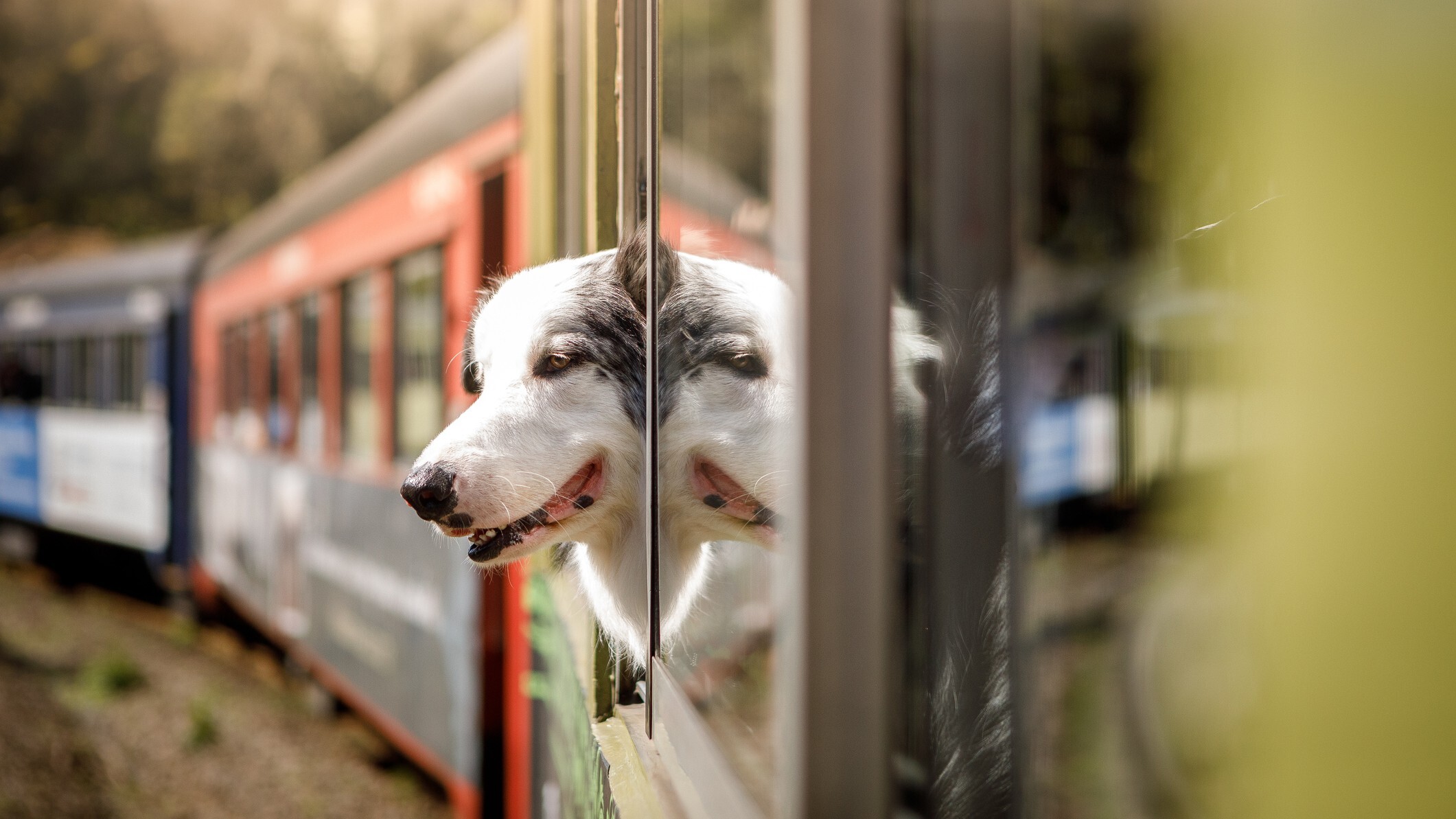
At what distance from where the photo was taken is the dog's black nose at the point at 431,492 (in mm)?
1139

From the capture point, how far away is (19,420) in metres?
11.6

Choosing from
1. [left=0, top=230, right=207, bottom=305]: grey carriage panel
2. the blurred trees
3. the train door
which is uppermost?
the blurred trees

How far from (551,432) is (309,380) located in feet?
15.7

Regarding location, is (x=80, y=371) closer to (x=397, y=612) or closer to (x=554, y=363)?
(x=397, y=612)

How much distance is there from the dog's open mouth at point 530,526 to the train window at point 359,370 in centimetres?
344

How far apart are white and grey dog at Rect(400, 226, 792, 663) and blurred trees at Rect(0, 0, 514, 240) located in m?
25.8

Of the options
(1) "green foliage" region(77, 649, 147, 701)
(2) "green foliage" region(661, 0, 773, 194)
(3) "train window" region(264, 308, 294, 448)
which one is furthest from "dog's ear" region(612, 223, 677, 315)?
(1) "green foliage" region(77, 649, 147, 701)

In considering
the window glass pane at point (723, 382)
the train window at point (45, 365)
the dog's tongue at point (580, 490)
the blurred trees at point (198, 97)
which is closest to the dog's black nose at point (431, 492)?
the dog's tongue at point (580, 490)

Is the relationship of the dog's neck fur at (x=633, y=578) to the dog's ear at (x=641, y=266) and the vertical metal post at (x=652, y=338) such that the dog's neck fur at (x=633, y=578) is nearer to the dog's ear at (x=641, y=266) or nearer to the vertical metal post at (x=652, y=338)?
the vertical metal post at (x=652, y=338)

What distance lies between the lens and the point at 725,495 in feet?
3.30

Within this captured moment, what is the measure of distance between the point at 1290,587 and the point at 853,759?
26 cm

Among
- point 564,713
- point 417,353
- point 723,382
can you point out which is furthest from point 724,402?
point 417,353

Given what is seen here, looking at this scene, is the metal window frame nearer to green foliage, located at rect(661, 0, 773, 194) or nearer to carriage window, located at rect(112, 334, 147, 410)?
green foliage, located at rect(661, 0, 773, 194)

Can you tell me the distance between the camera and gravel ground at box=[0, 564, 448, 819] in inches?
214
